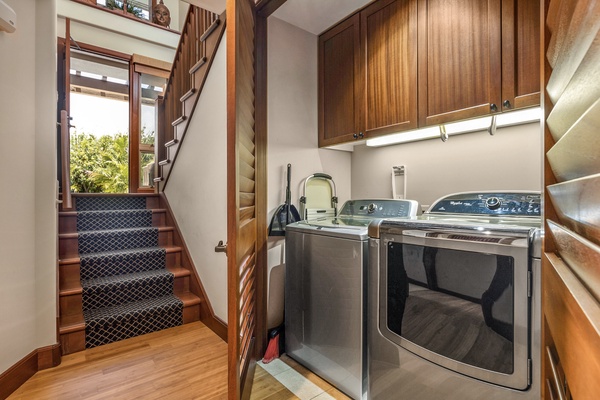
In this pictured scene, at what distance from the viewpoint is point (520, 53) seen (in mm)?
Result: 1390

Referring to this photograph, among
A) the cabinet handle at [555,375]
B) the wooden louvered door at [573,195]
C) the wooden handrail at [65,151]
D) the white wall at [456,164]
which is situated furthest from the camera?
the wooden handrail at [65,151]

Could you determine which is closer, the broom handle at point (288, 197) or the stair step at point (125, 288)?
the broom handle at point (288, 197)

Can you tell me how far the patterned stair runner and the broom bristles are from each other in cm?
94

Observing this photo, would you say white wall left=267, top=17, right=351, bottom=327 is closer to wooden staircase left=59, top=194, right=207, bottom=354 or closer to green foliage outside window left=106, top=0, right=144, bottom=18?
wooden staircase left=59, top=194, right=207, bottom=354

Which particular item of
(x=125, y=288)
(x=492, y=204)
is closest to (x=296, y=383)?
(x=492, y=204)

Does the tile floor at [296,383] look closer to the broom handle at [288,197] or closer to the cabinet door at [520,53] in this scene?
the broom handle at [288,197]

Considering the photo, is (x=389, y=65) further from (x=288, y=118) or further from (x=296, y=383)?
(x=296, y=383)

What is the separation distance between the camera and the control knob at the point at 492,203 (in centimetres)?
157

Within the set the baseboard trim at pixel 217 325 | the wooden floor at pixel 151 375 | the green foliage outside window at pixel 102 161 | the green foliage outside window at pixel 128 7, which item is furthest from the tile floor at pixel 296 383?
the green foliage outside window at pixel 128 7

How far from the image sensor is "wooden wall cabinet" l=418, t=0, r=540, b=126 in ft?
4.50

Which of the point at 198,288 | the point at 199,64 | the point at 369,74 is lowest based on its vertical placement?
the point at 198,288

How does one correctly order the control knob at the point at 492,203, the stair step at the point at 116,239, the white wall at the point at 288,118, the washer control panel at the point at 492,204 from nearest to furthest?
the washer control panel at the point at 492,204, the control knob at the point at 492,203, the white wall at the point at 288,118, the stair step at the point at 116,239

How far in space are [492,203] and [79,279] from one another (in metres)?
3.10

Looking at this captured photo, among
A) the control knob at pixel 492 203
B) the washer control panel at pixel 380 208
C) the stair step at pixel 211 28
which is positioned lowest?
the washer control panel at pixel 380 208
